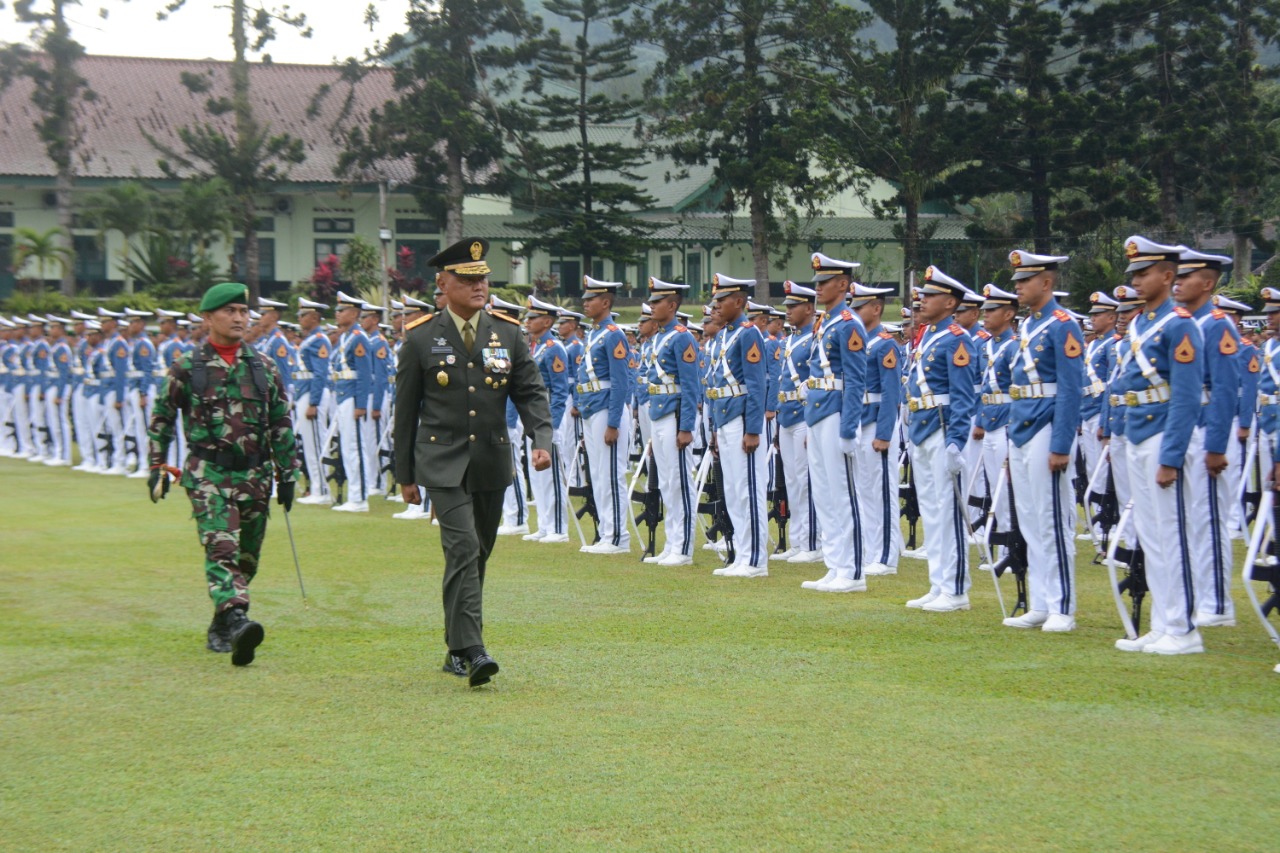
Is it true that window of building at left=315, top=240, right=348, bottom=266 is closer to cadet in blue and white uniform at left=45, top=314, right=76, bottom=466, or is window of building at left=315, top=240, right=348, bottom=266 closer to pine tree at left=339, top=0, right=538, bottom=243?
pine tree at left=339, top=0, right=538, bottom=243

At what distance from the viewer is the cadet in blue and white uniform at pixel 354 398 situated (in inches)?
621

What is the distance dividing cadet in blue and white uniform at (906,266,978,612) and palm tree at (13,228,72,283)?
36.6 meters

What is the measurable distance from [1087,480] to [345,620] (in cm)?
794

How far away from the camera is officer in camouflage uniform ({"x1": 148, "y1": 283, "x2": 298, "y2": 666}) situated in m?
7.79

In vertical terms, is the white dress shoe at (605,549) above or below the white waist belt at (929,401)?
below

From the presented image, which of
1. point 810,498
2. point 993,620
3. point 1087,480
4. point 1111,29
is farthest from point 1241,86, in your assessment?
point 993,620

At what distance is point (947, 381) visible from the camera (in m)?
9.45

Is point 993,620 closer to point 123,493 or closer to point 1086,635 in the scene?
point 1086,635

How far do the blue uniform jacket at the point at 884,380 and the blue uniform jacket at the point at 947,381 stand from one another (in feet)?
2.75

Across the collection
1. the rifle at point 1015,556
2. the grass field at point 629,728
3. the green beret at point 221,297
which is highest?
the green beret at point 221,297

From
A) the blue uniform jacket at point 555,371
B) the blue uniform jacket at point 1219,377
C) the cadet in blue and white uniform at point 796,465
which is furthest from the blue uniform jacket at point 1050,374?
the blue uniform jacket at point 555,371

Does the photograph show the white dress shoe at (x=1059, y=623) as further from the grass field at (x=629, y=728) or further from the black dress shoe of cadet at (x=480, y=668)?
the black dress shoe of cadet at (x=480, y=668)

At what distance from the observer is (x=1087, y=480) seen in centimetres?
1366

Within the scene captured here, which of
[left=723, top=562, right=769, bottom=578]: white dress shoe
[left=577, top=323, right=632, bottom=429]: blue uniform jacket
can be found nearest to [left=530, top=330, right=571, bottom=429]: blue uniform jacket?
[left=577, top=323, right=632, bottom=429]: blue uniform jacket
